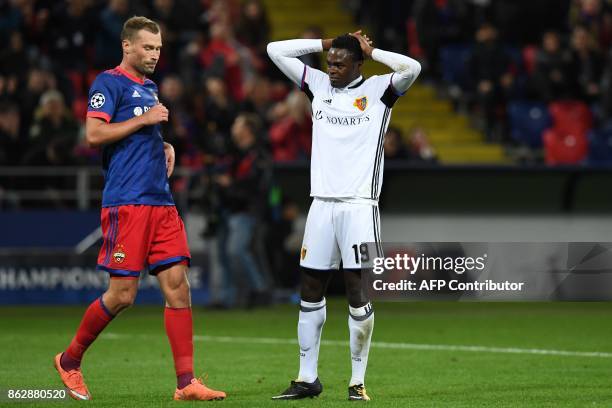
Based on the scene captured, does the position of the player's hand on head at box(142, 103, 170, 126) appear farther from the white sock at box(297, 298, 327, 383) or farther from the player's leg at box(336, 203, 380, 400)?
the white sock at box(297, 298, 327, 383)

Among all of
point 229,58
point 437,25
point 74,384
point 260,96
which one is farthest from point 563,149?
point 74,384

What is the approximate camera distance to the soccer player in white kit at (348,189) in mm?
9172

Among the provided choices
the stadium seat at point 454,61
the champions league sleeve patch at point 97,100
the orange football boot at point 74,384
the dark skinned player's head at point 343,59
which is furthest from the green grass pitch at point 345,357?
the stadium seat at point 454,61

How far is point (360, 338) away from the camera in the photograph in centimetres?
920

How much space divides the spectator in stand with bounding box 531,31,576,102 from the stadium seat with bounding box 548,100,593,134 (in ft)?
0.70

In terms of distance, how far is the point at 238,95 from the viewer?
22.0 metres

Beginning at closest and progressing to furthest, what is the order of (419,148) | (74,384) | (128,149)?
(128,149) < (74,384) < (419,148)

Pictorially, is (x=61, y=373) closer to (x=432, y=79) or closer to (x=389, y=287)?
(x=389, y=287)

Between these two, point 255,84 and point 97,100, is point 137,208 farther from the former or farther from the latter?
point 255,84

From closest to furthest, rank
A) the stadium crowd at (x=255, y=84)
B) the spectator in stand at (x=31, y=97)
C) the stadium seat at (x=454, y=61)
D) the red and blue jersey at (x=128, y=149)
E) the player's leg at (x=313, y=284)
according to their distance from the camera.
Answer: the red and blue jersey at (x=128, y=149) < the player's leg at (x=313, y=284) < the stadium crowd at (x=255, y=84) < the spectator in stand at (x=31, y=97) < the stadium seat at (x=454, y=61)

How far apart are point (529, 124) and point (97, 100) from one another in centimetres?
1473

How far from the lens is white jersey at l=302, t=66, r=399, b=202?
9195 millimetres

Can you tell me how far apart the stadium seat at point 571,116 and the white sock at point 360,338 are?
1381cm

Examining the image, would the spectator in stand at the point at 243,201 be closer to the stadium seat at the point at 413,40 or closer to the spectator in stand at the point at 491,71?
the spectator in stand at the point at 491,71
